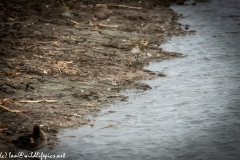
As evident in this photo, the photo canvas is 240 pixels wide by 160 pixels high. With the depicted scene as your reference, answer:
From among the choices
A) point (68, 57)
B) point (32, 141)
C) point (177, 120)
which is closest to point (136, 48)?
point (68, 57)

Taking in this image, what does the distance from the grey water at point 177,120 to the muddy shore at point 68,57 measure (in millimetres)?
296

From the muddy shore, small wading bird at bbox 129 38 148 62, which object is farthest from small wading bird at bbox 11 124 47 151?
small wading bird at bbox 129 38 148 62

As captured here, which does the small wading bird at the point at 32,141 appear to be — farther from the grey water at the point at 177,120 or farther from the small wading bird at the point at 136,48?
the small wading bird at the point at 136,48

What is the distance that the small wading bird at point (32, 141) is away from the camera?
4.89 metres

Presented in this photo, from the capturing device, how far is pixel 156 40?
10.5m

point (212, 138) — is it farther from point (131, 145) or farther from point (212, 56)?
point (212, 56)

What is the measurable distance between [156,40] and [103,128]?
5.12m

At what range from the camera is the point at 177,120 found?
5.96 meters

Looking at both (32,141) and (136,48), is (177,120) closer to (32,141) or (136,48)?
(32,141)

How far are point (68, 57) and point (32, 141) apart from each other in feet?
12.5

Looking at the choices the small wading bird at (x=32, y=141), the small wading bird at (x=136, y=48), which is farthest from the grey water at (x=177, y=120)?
the small wading bird at (x=136, y=48)

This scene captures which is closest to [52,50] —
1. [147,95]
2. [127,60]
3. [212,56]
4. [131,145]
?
[127,60]

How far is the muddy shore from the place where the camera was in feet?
19.9

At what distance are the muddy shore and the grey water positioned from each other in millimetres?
296
